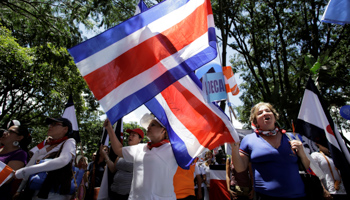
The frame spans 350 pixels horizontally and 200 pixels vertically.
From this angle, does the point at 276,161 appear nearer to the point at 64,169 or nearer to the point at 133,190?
the point at 133,190

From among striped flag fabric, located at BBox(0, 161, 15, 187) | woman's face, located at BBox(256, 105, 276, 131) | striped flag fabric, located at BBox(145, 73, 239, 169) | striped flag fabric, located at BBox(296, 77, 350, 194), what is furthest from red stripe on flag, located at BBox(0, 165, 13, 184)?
striped flag fabric, located at BBox(296, 77, 350, 194)

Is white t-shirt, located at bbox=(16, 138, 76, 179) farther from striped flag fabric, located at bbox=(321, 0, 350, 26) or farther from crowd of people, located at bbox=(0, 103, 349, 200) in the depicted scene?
striped flag fabric, located at bbox=(321, 0, 350, 26)

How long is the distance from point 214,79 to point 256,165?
3.42 feet

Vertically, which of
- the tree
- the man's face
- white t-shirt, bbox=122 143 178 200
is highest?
the tree

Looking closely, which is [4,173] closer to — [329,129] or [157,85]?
[157,85]

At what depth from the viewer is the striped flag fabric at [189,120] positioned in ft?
9.48

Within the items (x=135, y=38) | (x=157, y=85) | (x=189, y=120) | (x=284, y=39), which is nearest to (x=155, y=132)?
(x=189, y=120)

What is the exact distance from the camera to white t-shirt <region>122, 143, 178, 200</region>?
2.63m

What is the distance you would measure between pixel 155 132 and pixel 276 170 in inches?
54.5

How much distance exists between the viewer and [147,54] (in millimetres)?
2904

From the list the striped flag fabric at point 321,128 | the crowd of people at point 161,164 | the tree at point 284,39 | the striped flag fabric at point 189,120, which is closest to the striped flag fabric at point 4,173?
the crowd of people at point 161,164

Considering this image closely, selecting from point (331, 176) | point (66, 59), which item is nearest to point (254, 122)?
point (331, 176)

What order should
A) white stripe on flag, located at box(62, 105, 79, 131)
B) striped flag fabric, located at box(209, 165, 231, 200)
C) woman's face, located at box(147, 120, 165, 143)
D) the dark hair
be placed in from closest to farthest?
woman's face, located at box(147, 120, 165, 143)
the dark hair
white stripe on flag, located at box(62, 105, 79, 131)
striped flag fabric, located at box(209, 165, 231, 200)

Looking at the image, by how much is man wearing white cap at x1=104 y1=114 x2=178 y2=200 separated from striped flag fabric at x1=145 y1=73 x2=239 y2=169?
0.14 meters
